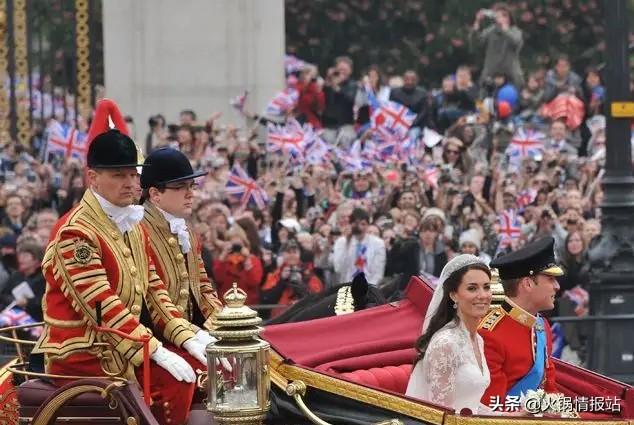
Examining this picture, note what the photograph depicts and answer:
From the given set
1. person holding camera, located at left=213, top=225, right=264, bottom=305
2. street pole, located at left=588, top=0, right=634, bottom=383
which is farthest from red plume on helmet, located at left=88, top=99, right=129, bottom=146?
person holding camera, located at left=213, top=225, right=264, bottom=305

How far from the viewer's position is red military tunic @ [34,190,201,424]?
932 cm

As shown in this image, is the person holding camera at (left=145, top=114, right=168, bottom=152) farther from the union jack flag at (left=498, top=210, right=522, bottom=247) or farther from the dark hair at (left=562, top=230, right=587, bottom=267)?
the dark hair at (left=562, top=230, right=587, bottom=267)

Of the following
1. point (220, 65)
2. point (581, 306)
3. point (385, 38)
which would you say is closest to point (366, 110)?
point (220, 65)

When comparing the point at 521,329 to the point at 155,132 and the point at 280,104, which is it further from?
the point at 280,104

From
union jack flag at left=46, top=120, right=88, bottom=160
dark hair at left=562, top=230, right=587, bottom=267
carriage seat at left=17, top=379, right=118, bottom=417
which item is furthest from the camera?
union jack flag at left=46, top=120, right=88, bottom=160

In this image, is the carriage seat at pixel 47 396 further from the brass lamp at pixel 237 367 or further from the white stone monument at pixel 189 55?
the white stone monument at pixel 189 55

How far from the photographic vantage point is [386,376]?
31.8 ft

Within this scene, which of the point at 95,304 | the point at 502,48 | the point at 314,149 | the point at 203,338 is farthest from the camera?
the point at 502,48

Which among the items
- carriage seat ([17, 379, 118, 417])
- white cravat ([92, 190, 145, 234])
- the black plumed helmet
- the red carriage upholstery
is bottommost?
carriage seat ([17, 379, 118, 417])

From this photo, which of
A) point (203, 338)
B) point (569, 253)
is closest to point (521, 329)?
point (203, 338)

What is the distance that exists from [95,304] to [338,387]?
1.17 metres

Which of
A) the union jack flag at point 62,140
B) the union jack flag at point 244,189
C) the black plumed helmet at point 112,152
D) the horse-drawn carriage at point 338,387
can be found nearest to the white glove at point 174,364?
the horse-drawn carriage at point 338,387

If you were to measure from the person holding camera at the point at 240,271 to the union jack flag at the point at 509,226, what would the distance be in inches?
93.3

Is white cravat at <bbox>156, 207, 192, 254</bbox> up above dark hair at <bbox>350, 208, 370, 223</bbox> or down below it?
above
